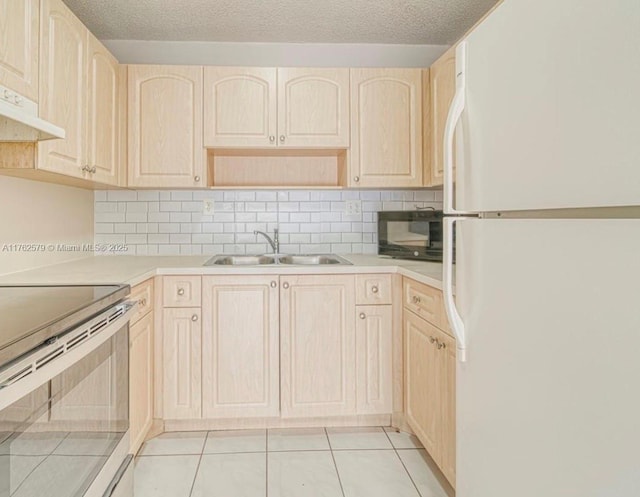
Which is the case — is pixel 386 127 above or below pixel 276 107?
below

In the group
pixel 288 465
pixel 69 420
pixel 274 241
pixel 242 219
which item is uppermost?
pixel 242 219

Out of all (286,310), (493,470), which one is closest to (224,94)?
(286,310)

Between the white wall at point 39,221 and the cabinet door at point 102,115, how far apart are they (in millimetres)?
299

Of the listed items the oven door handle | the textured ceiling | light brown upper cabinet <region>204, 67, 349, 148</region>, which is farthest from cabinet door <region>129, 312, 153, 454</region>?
the textured ceiling

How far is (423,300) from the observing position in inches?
74.7

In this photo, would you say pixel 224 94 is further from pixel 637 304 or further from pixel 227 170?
pixel 637 304

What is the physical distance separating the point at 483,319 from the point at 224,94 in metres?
1.97

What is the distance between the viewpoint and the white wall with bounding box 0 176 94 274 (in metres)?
1.85

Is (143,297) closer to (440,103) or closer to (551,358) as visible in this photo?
(551,358)

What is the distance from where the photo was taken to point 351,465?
193cm

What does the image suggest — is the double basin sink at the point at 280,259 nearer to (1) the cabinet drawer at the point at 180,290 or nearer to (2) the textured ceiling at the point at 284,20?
(1) the cabinet drawer at the point at 180,290

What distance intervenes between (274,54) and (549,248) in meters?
2.45

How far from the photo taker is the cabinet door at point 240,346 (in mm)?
2186

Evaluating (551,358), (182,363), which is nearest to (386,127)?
(182,363)
